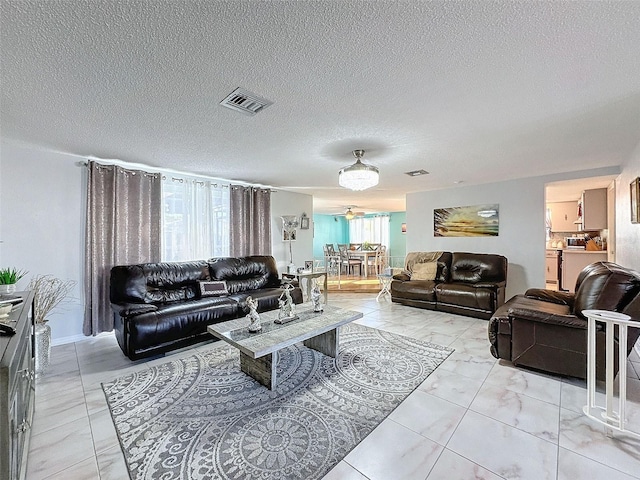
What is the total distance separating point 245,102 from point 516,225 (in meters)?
4.97

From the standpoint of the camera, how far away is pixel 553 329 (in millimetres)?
2391

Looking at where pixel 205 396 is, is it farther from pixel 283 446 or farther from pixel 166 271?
pixel 166 271

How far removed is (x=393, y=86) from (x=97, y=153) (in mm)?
3391

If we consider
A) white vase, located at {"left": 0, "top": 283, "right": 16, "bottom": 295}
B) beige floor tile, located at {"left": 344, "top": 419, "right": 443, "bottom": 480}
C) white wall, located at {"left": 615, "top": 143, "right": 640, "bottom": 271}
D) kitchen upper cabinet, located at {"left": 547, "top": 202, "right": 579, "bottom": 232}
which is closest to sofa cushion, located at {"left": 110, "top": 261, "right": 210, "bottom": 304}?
white vase, located at {"left": 0, "top": 283, "right": 16, "bottom": 295}

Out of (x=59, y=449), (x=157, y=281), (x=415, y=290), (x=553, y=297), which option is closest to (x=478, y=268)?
(x=415, y=290)

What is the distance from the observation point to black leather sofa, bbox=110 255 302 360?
2.82 meters

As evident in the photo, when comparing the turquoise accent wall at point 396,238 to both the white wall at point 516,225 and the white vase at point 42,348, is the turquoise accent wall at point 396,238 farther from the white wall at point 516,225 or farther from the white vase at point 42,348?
the white vase at point 42,348

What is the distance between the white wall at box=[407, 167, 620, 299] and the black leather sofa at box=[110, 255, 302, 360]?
3610mm

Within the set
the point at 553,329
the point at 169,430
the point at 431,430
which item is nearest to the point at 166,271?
the point at 169,430

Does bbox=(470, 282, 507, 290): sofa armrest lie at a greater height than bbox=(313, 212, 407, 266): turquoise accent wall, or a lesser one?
lesser

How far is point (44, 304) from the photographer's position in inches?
119

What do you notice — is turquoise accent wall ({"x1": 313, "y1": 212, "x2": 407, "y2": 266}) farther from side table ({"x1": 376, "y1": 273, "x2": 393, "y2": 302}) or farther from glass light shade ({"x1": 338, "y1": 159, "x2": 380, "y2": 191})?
glass light shade ({"x1": 338, "y1": 159, "x2": 380, "y2": 191})

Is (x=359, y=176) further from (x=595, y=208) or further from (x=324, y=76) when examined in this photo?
(x=595, y=208)

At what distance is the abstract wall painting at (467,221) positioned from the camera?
5.23 m
